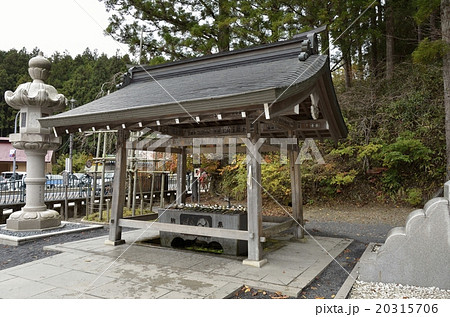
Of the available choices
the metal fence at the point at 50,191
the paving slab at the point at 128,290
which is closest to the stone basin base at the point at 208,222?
the paving slab at the point at 128,290

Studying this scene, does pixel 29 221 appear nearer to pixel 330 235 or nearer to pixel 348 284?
pixel 348 284

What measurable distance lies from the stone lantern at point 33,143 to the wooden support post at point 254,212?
18.9ft

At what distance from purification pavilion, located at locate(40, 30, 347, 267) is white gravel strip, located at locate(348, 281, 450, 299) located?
1.45 m

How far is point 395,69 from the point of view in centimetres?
1375

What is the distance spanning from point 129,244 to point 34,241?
2.49 metres

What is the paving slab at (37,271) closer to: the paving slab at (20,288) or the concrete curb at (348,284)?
the paving slab at (20,288)

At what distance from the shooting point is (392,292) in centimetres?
387

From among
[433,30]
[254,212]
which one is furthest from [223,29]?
[254,212]

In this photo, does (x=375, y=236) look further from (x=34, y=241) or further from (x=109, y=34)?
(x=109, y=34)

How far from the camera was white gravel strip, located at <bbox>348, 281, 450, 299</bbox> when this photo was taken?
3714mm

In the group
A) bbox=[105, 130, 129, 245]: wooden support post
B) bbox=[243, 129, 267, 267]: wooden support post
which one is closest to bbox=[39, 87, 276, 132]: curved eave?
bbox=[105, 130, 129, 245]: wooden support post

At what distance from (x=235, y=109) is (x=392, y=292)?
3.13 meters

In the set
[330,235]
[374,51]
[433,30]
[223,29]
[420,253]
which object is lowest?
[330,235]

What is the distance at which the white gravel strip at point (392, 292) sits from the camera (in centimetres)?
371
